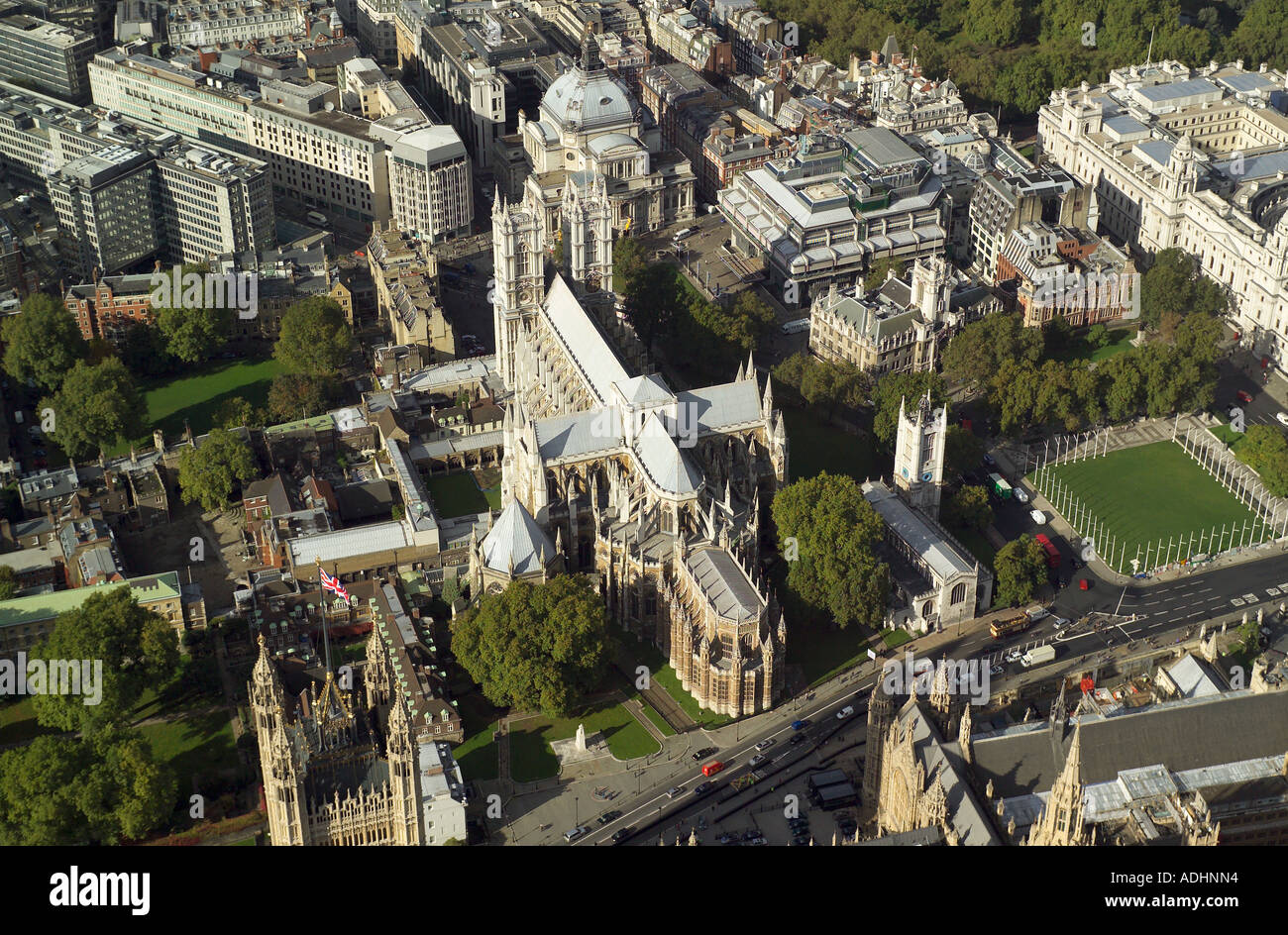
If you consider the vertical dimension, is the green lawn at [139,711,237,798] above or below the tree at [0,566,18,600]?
below

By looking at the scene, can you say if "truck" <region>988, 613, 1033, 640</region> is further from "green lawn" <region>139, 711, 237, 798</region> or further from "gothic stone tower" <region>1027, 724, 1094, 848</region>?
"green lawn" <region>139, 711, 237, 798</region>

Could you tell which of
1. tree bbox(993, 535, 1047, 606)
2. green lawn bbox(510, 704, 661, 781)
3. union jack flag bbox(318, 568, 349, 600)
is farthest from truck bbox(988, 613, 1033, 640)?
union jack flag bbox(318, 568, 349, 600)

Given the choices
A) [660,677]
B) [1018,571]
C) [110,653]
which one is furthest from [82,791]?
[1018,571]

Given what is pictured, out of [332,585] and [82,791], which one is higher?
[332,585]

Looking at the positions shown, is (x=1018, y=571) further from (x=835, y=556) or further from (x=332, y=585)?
(x=332, y=585)

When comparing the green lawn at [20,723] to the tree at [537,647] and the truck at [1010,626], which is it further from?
the truck at [1010,626]

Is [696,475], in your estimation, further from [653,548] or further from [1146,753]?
[1146,753]

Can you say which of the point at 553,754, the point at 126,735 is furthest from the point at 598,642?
the point at 126,735
